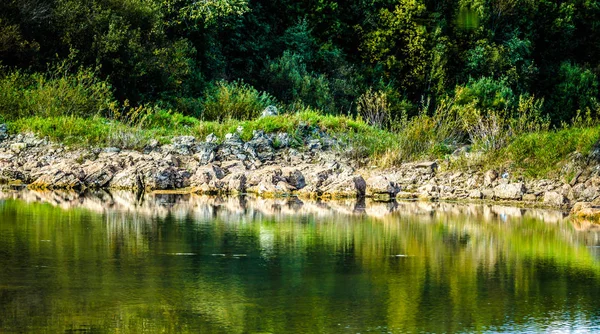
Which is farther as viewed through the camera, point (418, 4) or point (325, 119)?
point (418, 4)

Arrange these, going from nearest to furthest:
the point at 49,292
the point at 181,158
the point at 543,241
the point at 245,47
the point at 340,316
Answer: the point at 340,316 < the point at 49,292 < the point at 543,241 < the point at 181,158 < the point at 245,47

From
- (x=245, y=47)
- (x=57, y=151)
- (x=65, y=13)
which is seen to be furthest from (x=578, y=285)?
(x=245, y=47)

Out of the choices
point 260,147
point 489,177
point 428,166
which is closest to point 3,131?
point 260,147

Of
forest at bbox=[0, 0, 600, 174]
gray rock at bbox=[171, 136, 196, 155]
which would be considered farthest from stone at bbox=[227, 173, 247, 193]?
forest at bbox=[0, 0, 600, 174]

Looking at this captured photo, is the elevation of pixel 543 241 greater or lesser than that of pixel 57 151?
lesser

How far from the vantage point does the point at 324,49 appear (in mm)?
49812

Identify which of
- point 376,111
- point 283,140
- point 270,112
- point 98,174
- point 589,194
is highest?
point 376,111

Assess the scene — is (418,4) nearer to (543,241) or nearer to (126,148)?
(126,148)

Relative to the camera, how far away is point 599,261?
14.1m

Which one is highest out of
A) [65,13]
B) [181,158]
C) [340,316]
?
[65,13]

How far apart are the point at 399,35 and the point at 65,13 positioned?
20.7 metres

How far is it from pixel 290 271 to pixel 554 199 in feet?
38.1

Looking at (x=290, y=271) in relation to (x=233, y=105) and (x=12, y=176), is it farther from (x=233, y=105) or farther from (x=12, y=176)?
(x=233, y=105)

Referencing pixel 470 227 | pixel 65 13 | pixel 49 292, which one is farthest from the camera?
pixel 65 13
